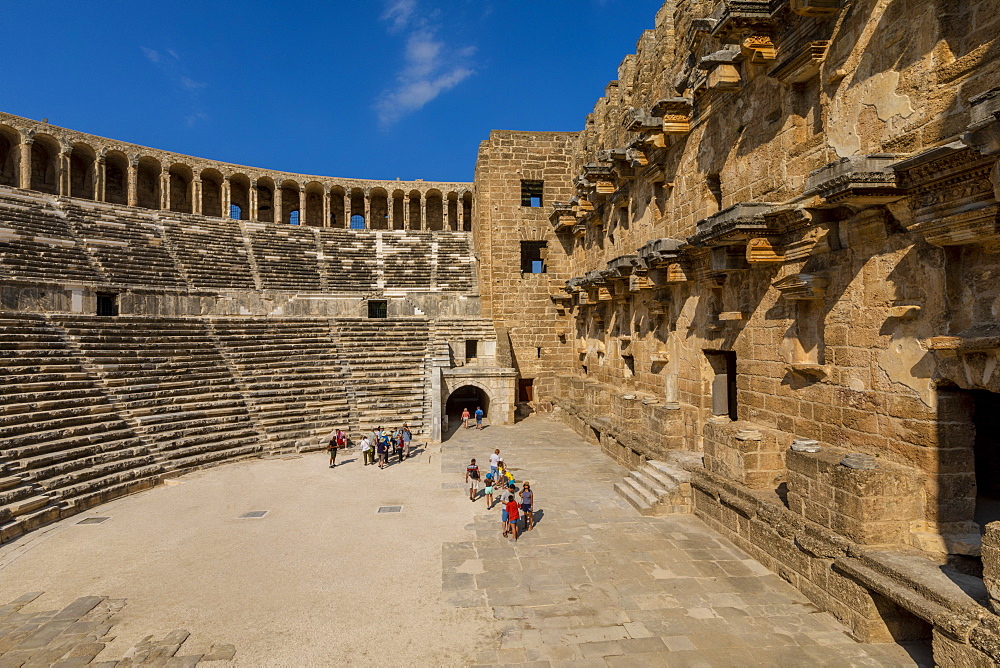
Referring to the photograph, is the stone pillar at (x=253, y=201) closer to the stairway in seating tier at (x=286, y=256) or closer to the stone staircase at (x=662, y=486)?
the stairway in seating tier at (x=286, y=256)

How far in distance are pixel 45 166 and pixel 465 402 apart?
23.5m

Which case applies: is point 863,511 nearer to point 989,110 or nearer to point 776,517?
point 776,517

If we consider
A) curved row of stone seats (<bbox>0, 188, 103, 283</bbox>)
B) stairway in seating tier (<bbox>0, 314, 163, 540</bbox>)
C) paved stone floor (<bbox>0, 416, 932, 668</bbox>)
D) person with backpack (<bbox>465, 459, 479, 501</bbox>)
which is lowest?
paved stone floor (<bbox>0, 416, 932, 668</bbox>)

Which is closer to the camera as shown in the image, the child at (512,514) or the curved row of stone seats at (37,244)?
the child at (512,514)

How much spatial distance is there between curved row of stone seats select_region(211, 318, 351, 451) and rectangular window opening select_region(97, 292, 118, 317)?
3.05m

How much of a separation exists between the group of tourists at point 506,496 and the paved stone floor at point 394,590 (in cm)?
24

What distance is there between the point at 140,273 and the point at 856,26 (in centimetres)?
2378

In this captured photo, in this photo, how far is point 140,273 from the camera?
69.5 feet

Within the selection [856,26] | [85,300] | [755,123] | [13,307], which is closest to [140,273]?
[85,300]

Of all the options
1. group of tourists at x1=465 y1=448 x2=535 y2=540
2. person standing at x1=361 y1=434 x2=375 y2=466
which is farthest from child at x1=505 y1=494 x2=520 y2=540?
person standing at x1=361 y1=434 x2=375 y2=466

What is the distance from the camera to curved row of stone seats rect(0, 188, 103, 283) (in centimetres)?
1803

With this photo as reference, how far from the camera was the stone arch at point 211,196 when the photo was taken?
31.1 m

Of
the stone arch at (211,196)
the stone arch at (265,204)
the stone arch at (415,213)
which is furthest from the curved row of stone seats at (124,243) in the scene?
the stone arch at (415,213)

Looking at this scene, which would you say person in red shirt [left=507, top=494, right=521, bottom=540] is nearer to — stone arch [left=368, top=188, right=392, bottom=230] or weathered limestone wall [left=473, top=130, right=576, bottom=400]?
weathered limestone wall [left=473, top=130, right=576, bottom=400]
